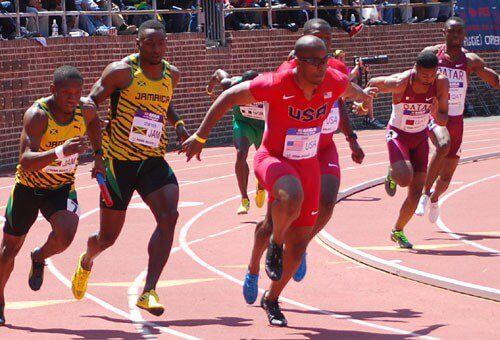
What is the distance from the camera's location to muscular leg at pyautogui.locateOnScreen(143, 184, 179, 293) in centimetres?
934

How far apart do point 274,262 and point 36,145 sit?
2.04 m

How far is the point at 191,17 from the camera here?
29.4 metres

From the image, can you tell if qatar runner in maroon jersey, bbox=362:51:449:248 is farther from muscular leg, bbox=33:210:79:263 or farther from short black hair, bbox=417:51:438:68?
muscular leg, bbox=33:210:79:263

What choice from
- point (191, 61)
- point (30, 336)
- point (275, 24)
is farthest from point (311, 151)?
point (275, 24)

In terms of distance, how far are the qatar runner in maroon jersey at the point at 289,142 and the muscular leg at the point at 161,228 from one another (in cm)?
54

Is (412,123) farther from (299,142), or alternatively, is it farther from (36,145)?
(36,145)

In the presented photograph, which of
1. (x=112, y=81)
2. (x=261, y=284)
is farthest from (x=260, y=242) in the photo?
(x=112, y=81)

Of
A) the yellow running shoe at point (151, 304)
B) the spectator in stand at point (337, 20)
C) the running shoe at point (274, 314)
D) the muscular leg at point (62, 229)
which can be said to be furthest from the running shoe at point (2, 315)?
the spectator in stand at point (337, 20)

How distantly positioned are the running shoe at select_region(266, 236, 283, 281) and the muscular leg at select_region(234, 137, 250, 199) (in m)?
7.50

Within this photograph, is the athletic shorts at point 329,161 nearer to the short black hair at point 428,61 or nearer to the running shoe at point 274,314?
the running shoe at point 274,314

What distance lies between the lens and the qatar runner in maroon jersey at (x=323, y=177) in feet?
30.6

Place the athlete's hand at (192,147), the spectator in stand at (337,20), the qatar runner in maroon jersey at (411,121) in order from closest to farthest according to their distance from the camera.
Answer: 1. the athlete's hand at (192,147)
2. the qatar runner in maroon jersey at (411,121)
3. the spectator in stand at (337,20)

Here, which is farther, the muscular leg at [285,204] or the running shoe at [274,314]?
the running shoe at [274,314]

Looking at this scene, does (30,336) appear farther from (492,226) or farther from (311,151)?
(492,226)
